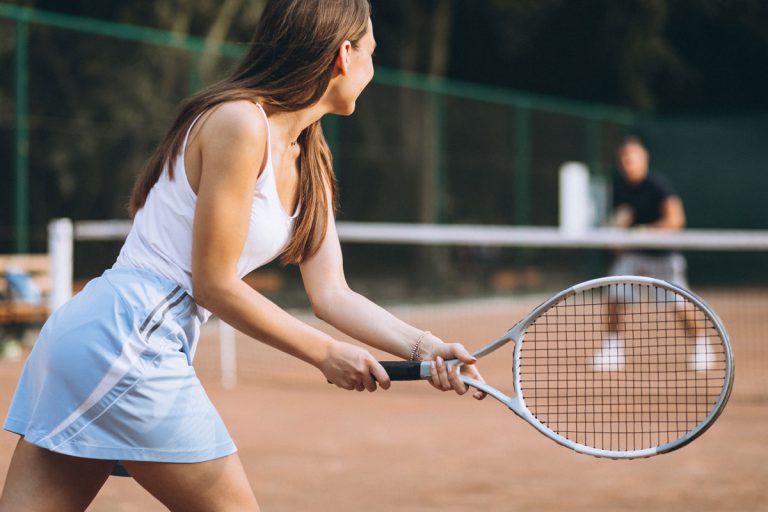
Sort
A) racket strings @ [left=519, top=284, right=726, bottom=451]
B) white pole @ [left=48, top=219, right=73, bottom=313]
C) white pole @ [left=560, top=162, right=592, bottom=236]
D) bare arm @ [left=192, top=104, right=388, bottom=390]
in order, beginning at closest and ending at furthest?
bare arm @ [left=192, top=104, right=388, bottom=390]
racket strings @ [left=519, top=284, right=726, bottom=451]
white pole @ [left=48, top=219, right=73, bottom=313]
white pole @ [left=560, top=162, right=592, bottom=236]

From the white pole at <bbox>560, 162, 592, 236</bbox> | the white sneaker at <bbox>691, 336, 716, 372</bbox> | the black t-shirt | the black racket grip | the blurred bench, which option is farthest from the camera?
the white pole at <bbox>560, 162, 592, 236</bbox>

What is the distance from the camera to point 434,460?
17.8 ft

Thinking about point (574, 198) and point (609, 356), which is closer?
point (609, 356)

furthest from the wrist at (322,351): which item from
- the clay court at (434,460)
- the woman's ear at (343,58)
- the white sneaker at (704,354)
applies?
the clay court at (434,460)

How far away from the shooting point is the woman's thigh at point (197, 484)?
7.30ft

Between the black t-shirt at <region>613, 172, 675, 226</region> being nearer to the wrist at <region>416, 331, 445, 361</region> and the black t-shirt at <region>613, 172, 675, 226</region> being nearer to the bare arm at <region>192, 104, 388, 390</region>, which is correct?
the wrist at <region>416, 331, 445, 361</region>

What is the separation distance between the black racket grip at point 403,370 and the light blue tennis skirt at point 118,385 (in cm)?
39

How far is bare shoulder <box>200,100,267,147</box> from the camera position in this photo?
2.18 meters

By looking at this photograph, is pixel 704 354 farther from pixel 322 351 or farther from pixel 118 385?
pixel 118 385

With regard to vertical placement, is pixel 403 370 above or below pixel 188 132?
below

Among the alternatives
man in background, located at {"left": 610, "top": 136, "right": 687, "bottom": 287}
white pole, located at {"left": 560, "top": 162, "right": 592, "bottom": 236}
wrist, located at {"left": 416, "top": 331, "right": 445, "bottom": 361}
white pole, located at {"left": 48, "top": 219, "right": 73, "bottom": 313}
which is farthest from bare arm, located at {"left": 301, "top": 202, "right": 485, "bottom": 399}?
white pole, located at {"left": 560, "top": 162, "right": 592, "bottom": 236}

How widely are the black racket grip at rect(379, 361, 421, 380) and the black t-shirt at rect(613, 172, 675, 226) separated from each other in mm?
6709

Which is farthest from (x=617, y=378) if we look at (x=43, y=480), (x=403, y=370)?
(x=43, y=480)

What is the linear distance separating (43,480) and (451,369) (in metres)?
0.83
